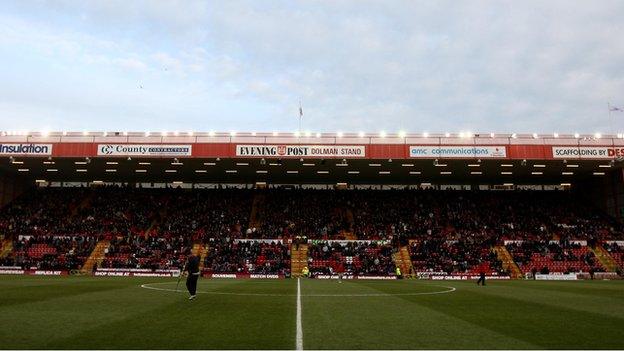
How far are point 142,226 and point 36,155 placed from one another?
1205 centimetres

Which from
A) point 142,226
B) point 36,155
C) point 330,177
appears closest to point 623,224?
point 330,177

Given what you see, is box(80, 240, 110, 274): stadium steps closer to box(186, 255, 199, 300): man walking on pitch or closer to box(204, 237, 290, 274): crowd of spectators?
box(204, 237, 290, 274): crowd of spectators

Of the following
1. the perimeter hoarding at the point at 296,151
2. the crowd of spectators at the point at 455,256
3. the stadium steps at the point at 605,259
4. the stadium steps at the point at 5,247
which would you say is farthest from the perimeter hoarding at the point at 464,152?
the stadium steps at the point at 5,247

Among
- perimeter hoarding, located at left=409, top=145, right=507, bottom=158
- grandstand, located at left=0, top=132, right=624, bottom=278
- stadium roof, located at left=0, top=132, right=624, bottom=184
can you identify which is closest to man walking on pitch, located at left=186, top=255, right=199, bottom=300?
grandstand, located at left=0, top=132, right=624, bottom=278

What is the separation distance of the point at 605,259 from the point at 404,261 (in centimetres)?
1819

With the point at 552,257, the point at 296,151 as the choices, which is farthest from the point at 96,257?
the point at 552,257

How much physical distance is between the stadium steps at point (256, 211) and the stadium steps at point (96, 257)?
13.9 metres

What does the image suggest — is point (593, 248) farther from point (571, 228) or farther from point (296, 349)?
point (296, 349)

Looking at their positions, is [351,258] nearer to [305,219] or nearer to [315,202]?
[305,219]

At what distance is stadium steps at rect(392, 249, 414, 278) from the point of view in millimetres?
42531

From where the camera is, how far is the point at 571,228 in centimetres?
5009

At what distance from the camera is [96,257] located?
145ft

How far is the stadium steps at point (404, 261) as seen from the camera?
42531 mm

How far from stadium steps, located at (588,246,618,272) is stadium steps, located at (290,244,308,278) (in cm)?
2625
